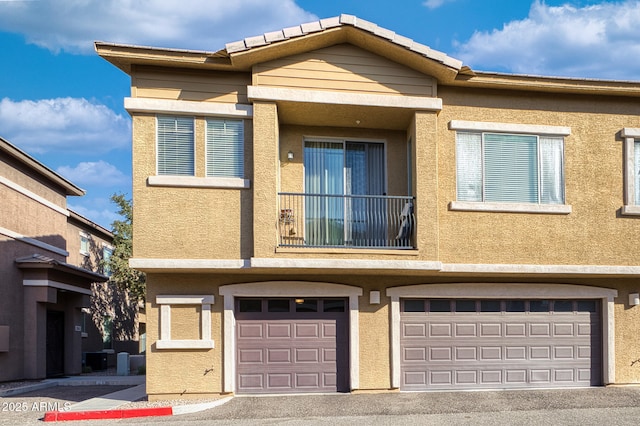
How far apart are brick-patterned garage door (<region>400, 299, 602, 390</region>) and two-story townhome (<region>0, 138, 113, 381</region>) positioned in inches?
464

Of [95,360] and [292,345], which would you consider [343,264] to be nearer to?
[292,345]

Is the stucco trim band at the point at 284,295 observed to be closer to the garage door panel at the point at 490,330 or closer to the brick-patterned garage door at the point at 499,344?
the brick-patterned garage door at the point at 499,344

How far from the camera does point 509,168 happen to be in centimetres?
1306

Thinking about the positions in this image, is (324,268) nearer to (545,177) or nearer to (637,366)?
(545,177)

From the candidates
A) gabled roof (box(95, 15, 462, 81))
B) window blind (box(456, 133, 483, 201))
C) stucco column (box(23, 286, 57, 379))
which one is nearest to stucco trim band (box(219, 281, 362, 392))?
window blind (box(456, 133, 483, 201))

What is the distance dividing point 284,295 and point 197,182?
10.2ft

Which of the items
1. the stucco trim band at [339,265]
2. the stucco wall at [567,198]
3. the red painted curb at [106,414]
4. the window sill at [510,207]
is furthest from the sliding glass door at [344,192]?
the red painted curb at [106,414]

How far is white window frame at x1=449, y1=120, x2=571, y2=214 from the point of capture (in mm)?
12664

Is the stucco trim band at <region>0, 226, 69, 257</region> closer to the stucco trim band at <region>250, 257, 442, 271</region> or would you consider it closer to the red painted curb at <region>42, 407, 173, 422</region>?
the red painted curb at <region>42, 407, 173, 422</region>

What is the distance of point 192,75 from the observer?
1224 centimetres

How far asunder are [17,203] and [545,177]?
51.1 feet

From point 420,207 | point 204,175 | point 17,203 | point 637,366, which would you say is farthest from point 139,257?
point 637,366

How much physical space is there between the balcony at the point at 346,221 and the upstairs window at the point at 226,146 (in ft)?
4.43

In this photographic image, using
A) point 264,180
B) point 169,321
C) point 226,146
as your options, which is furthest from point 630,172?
point 169,321
